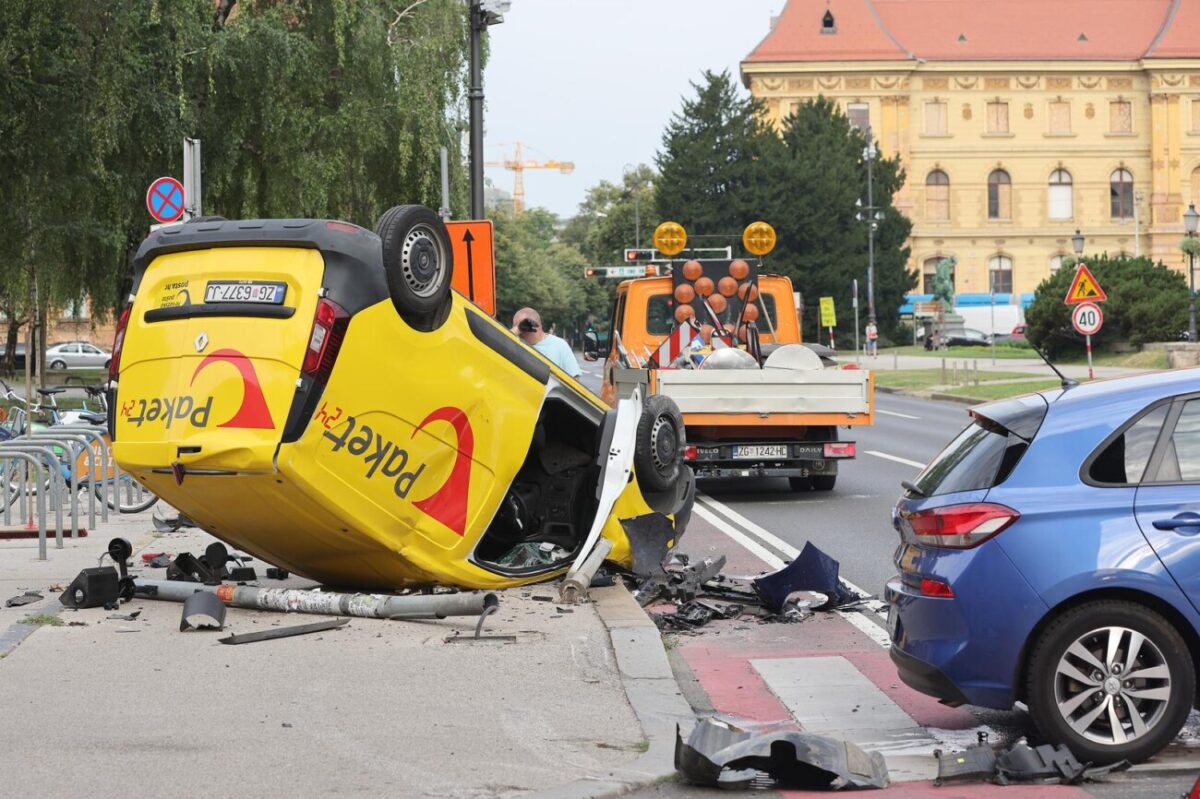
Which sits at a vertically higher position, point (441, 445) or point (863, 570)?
point (441, 445)

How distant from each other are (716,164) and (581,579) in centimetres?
7953

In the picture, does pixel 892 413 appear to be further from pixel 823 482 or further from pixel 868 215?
pixel 868 215

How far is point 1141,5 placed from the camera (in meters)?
114

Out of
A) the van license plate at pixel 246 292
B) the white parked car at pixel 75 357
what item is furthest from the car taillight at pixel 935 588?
the white parked car at pixel 75 357

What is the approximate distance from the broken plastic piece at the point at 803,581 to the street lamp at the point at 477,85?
461 inches

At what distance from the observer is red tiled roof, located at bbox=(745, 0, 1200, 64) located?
108 m

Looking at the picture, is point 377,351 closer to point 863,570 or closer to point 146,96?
point 863,570

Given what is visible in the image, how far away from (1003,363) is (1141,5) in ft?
207

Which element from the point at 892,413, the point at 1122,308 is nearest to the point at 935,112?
the point at 1122,308

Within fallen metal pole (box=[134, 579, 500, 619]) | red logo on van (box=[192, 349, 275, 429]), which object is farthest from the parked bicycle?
red logo on van (box=[192, 349, 275, 429])

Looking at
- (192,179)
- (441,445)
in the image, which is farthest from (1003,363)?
(441,445)

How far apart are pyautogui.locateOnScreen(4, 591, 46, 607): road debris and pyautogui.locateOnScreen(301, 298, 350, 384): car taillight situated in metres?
2.73

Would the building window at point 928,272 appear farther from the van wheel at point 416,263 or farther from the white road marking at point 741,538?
the van wheel at point 416,263

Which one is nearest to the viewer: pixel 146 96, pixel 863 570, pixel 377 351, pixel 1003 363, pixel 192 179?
pixel 377 351
